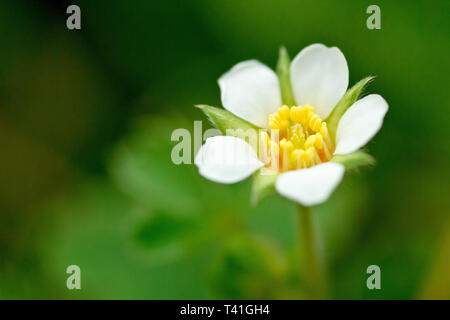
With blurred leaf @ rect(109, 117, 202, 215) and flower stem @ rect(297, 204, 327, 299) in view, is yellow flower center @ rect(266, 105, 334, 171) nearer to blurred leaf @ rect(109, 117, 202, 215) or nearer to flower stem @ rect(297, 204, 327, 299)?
flower stem @ rect(297, 204, 327, 299)

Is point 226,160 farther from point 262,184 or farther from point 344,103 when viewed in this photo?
point 344,103

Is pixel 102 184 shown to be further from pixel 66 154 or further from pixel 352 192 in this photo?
pixel 352 192

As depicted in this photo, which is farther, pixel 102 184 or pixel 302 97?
pixel 102 184

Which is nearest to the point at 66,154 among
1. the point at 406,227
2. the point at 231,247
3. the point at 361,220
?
the point at 231,247

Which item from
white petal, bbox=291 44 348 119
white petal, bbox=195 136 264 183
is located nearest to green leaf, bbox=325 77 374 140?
white petal, bbox=291 44 348 119

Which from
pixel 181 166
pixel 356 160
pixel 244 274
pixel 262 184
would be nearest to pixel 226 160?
pixel 262 184
